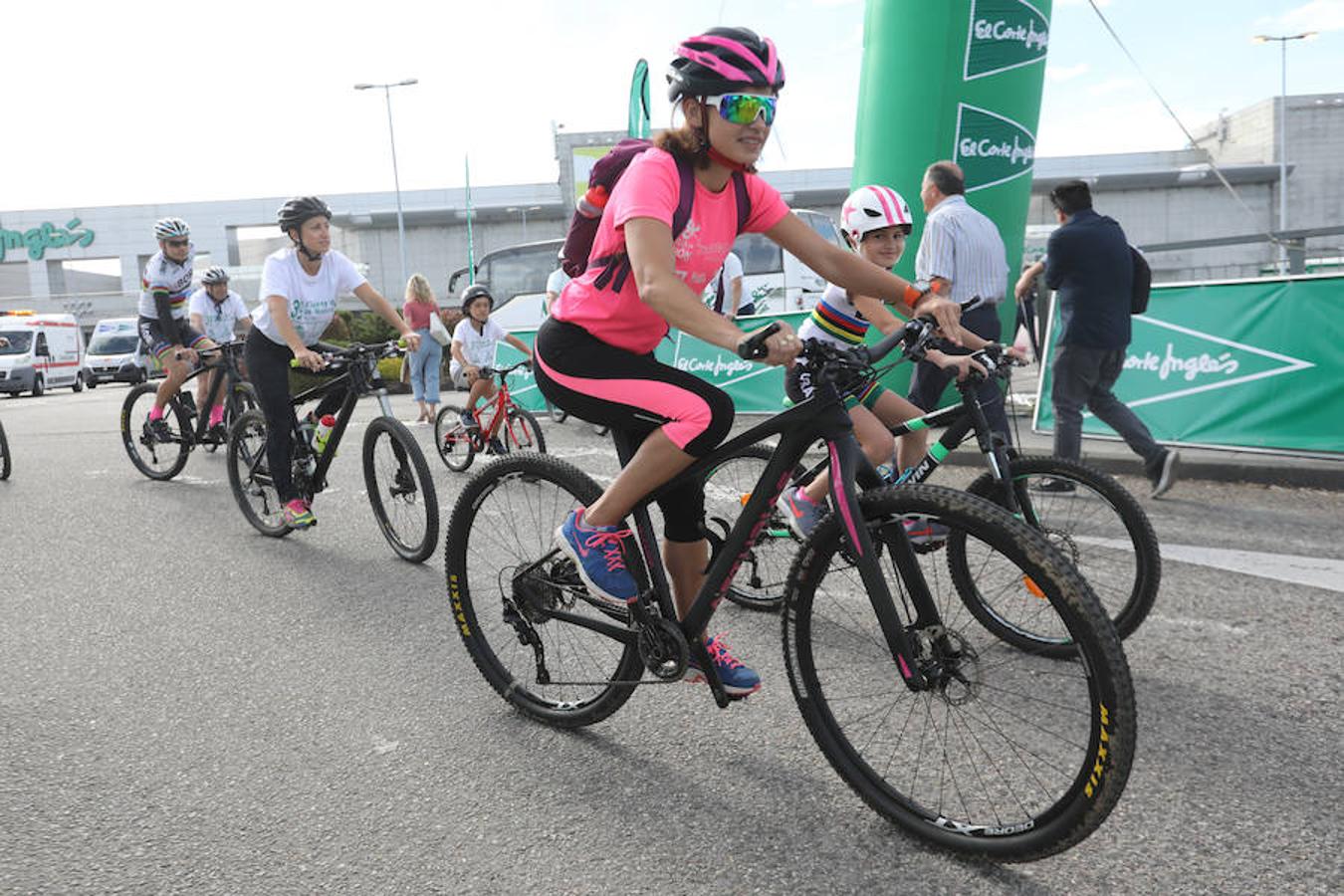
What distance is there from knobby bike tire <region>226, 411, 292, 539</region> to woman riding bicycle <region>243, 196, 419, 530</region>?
0.81 feet

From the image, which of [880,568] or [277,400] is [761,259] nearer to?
[277,400]

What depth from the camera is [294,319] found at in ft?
19.3

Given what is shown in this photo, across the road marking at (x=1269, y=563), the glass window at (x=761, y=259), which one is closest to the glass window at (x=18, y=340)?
the glass window at (x=761, y=259)

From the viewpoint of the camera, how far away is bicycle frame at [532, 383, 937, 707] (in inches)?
93.7

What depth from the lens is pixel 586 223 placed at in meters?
2.96

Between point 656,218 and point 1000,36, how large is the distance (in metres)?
7.75

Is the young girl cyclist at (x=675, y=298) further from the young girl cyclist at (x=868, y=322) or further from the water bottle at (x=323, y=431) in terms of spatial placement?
the water bottle at (x=323, y=431)

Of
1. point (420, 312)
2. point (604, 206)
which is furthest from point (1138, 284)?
point (420, 312)

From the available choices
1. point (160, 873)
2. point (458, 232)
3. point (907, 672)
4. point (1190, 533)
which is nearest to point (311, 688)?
point (160, 873)

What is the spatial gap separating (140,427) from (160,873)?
7462 mm

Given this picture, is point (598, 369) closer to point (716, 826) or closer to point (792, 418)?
point (792, 418)

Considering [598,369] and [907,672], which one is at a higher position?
[598,369]

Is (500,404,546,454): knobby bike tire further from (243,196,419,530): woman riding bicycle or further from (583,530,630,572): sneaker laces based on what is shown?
(583,530,630,572): sneaker laces

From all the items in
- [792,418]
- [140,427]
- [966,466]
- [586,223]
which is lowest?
[966,466]
